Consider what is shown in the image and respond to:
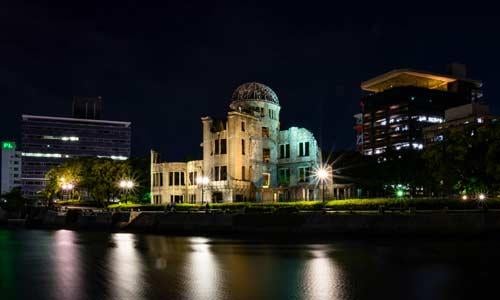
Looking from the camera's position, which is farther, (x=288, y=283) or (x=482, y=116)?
(x=482, y=116)

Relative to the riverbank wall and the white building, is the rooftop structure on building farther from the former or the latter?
the riverbank wall

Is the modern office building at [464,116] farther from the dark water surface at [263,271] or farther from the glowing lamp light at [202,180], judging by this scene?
the dark water surface at [263,271]

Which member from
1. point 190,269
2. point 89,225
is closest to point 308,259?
point 190,269

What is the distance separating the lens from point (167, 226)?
71.4 meters

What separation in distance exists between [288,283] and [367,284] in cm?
366

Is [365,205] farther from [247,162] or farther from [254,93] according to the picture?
[254,93]

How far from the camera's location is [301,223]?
60125 millimetres

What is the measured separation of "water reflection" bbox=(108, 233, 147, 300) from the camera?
25.1m

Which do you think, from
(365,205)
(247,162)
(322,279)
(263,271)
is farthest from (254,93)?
(322,279)

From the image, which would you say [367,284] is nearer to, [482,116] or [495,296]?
[495,296]

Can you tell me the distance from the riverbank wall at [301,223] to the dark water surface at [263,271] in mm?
2792

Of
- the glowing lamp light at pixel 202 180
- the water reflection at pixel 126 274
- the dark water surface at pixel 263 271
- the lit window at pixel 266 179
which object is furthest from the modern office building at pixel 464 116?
the water reflection at pixel 126 274

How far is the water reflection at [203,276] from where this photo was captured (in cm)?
2498

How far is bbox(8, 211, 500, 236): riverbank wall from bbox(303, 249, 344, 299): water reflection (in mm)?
17308
